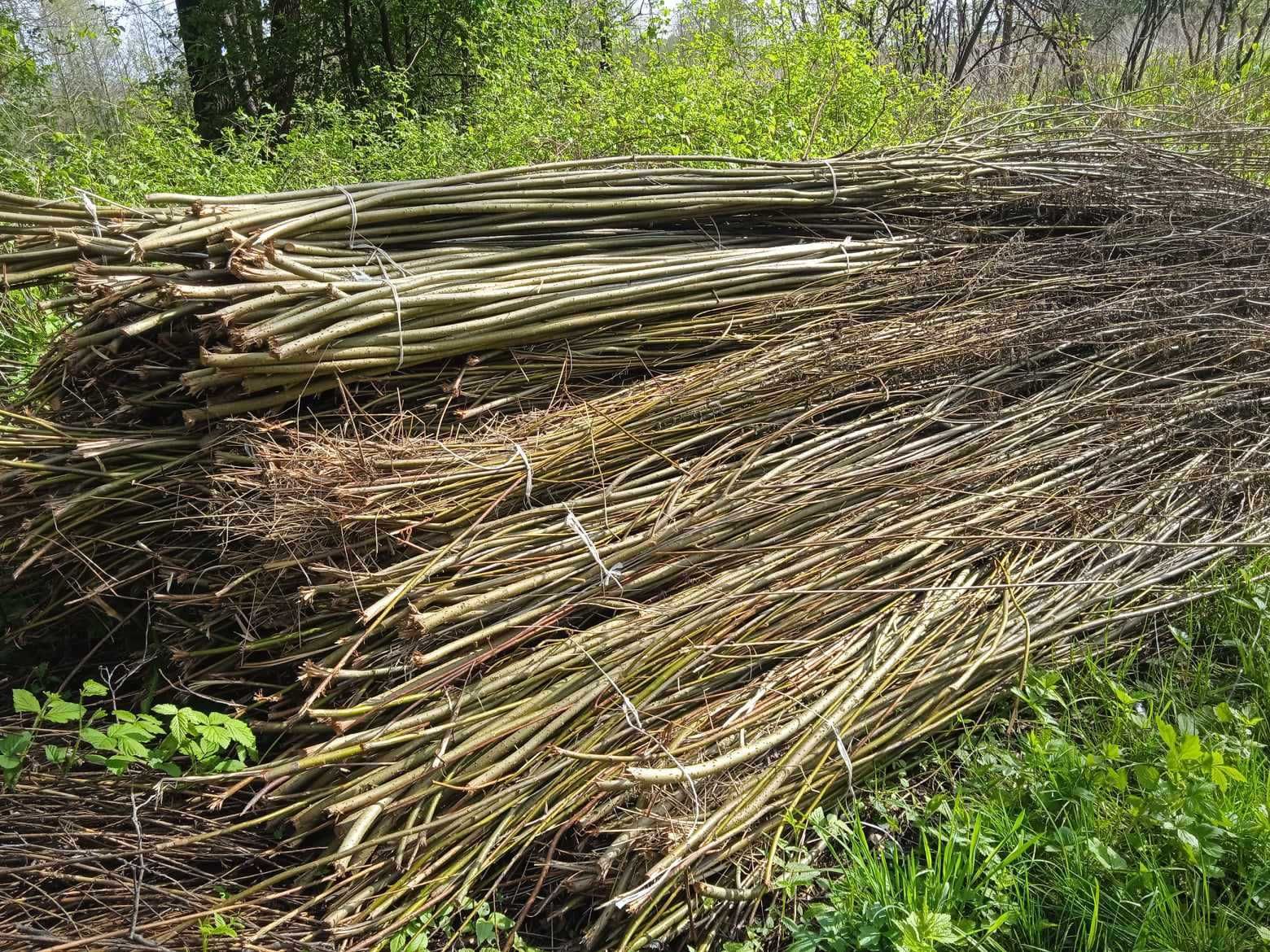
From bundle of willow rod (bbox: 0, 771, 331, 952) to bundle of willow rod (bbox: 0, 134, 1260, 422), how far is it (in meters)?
0.98

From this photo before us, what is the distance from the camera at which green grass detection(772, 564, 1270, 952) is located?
1729 mm

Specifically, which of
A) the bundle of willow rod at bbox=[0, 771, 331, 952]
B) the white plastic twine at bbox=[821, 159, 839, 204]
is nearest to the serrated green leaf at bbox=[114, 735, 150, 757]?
the bundle of willow rod at bbox=[0, 771, 331, 952]

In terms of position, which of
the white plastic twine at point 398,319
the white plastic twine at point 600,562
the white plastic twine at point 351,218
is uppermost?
the white plastic twine at point 351,218

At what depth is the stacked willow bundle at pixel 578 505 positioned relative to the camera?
1904 mm

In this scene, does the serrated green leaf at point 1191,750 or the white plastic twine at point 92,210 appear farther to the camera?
the white plastic twine at point 92,210

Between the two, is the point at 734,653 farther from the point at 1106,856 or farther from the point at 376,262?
the point at 376,262

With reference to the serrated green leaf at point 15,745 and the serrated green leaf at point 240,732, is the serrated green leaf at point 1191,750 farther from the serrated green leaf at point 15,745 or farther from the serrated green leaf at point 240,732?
the serrated green leaf at point 15,745

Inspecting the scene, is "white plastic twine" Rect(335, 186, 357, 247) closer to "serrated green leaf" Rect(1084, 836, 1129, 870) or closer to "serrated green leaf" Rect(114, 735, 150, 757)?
"serrated green leaf" Rect(114, 735, 150, 757)

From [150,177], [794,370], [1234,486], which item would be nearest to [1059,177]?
[1234,486]

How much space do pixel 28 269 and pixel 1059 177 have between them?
4100 millimetres

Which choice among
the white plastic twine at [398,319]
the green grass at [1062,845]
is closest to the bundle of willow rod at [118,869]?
the green grass at [1062,845]

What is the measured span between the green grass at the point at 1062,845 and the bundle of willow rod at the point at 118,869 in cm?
109

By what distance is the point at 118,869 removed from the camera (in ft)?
6.04

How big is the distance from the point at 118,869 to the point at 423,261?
177cm
